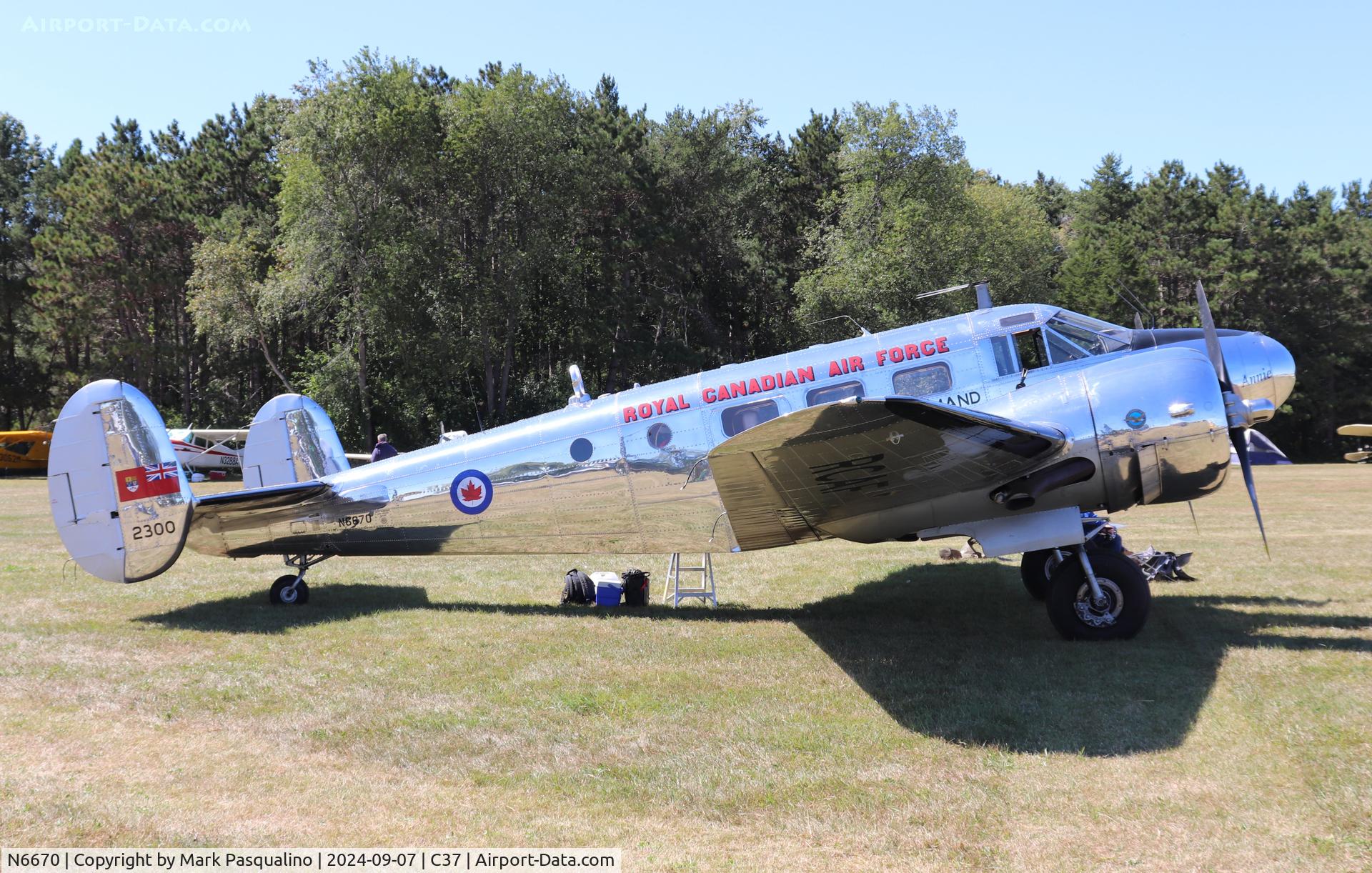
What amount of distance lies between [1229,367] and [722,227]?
35282 mm

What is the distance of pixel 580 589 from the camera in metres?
9.75

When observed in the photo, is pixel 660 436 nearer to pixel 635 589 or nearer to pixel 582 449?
pixel 582 449

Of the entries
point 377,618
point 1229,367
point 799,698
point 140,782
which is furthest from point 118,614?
point 1229,367

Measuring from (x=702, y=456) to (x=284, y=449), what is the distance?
5574 millimetres

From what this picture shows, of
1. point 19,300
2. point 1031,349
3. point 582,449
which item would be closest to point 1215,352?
point 1031,349

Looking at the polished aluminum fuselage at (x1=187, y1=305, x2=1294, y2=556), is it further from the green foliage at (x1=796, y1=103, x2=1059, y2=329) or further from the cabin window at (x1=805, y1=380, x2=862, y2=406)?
the green foliage at (x1=796, y1=103, x2=1059, y2=329)

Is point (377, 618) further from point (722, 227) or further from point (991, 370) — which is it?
point (722, 227)

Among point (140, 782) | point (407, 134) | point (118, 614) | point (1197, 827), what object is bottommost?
point (1197, 827)

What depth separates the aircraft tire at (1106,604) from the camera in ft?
24.5

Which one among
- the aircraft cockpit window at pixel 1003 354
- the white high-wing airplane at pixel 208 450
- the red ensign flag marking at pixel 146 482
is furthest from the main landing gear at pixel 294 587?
the white high-wing airplane at pixel 208 450

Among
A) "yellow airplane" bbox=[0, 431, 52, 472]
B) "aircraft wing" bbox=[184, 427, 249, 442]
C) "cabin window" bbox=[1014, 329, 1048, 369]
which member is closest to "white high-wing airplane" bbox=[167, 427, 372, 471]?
"aircraft wing" bbox=[184, 427, 249, 442]

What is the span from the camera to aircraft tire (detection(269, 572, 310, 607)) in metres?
10.0

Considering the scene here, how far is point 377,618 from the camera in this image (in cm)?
921

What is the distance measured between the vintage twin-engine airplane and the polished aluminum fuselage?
0.02 metres
